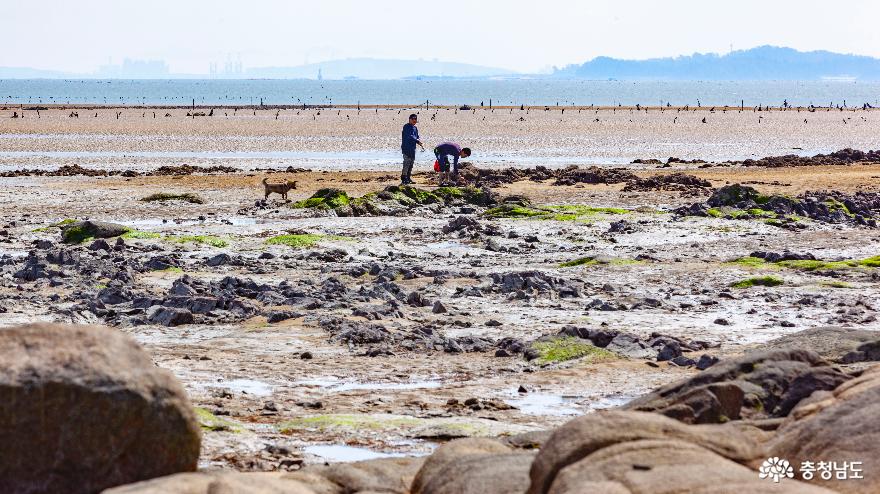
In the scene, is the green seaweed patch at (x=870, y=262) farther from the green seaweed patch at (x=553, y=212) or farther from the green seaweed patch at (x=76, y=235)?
the green seaweed patch at (x=76, y=235)

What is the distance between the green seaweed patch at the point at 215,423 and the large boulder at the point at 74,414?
10.2ft

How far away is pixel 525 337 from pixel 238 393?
4326 millimetres

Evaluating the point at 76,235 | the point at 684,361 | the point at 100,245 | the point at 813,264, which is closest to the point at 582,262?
the point at 813,264

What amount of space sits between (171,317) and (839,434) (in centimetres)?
1022

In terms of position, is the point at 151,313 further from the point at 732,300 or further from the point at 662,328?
the point at 732,300

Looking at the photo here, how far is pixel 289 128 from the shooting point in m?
78.0

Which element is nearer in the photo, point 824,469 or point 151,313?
point 824,469

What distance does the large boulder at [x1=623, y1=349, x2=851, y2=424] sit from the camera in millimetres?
9266

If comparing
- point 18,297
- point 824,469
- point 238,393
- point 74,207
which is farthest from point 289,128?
point 824,469

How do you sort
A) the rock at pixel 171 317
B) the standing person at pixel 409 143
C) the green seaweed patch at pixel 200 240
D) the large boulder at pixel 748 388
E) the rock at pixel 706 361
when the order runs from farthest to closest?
the standing person at pixel 409 143
the green seaweed patch at pixel 200 240
the rock at pixel 171 317
the rock at pixel 706 361
the large boulder at pixel 748 388

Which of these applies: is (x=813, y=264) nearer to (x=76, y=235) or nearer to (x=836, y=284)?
(x=836, y=284)

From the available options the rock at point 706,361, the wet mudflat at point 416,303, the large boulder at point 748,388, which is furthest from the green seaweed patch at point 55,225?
the large boulder at point 748,388

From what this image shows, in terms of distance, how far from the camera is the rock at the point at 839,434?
7639mm
